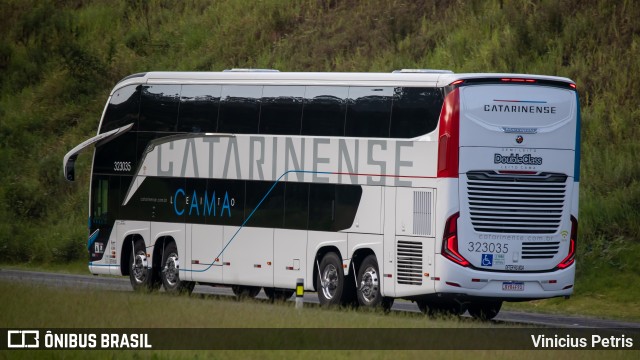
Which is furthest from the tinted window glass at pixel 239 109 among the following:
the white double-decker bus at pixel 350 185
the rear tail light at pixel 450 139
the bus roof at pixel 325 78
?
the rear tail light at pixel 450 139

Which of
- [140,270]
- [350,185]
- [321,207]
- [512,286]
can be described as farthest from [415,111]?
[140,270]

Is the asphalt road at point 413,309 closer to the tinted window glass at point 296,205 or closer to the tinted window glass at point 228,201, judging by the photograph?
the tinted window glass at point 228,201

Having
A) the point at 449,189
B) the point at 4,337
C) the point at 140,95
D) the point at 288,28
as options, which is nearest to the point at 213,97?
the point at 140,95

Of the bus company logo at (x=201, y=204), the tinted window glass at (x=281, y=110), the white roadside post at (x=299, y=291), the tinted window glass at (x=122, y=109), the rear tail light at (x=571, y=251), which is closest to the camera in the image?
the rear tail light at (x=571, y=251)

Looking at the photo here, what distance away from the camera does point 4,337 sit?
17750mm

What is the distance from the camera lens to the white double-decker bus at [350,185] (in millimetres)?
23047

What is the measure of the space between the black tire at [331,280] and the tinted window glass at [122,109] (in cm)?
668

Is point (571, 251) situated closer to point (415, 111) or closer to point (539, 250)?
point (539, 250)

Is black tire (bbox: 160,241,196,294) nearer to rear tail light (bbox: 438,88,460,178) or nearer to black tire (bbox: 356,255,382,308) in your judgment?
black tire (bbox: 356,255,382,308)

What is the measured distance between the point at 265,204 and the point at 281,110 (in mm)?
1801

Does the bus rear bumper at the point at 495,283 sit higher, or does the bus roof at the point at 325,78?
the bus roof at the point at 325,78

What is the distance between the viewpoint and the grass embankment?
1661 centimetres

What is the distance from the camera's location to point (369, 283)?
968 inches

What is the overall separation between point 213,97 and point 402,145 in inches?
220
